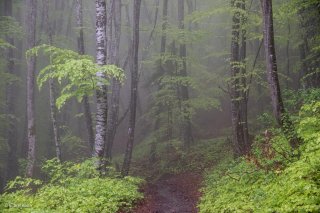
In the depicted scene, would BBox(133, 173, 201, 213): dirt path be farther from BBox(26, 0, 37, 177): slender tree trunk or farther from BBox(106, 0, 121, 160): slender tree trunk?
BBox(26, 0, 37, 177): slender tree trunk

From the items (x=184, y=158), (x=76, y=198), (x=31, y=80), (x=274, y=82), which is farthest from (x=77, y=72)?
(x=184, y=158)

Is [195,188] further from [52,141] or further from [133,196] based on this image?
[52,141]

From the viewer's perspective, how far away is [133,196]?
10.4 m

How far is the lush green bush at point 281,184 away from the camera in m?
5.70

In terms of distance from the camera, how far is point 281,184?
6926mm

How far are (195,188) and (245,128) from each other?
3.56m

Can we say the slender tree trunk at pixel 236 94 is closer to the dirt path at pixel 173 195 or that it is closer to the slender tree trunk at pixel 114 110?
the dirt path at pixel 173 195

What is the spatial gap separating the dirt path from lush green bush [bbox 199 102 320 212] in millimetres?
1330

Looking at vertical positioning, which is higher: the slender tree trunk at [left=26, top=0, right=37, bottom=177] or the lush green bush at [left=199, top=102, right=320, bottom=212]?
the slender tree trunk at [left=26, top=0, right=37, bottom=177]

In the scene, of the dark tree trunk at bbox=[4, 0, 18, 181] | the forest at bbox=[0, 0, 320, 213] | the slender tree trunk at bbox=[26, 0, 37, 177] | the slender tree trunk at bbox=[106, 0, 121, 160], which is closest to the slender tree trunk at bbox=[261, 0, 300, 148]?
the forest at bbox=[0, 0, 320, 213]

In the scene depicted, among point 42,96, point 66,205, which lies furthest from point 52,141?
point 66,205

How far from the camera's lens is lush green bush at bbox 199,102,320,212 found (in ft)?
18.7

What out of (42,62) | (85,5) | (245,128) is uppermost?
(85,5)

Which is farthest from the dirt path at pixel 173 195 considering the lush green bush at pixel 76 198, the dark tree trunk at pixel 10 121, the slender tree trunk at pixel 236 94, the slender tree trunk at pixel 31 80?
the dark tree trunk at pixel 10 121
